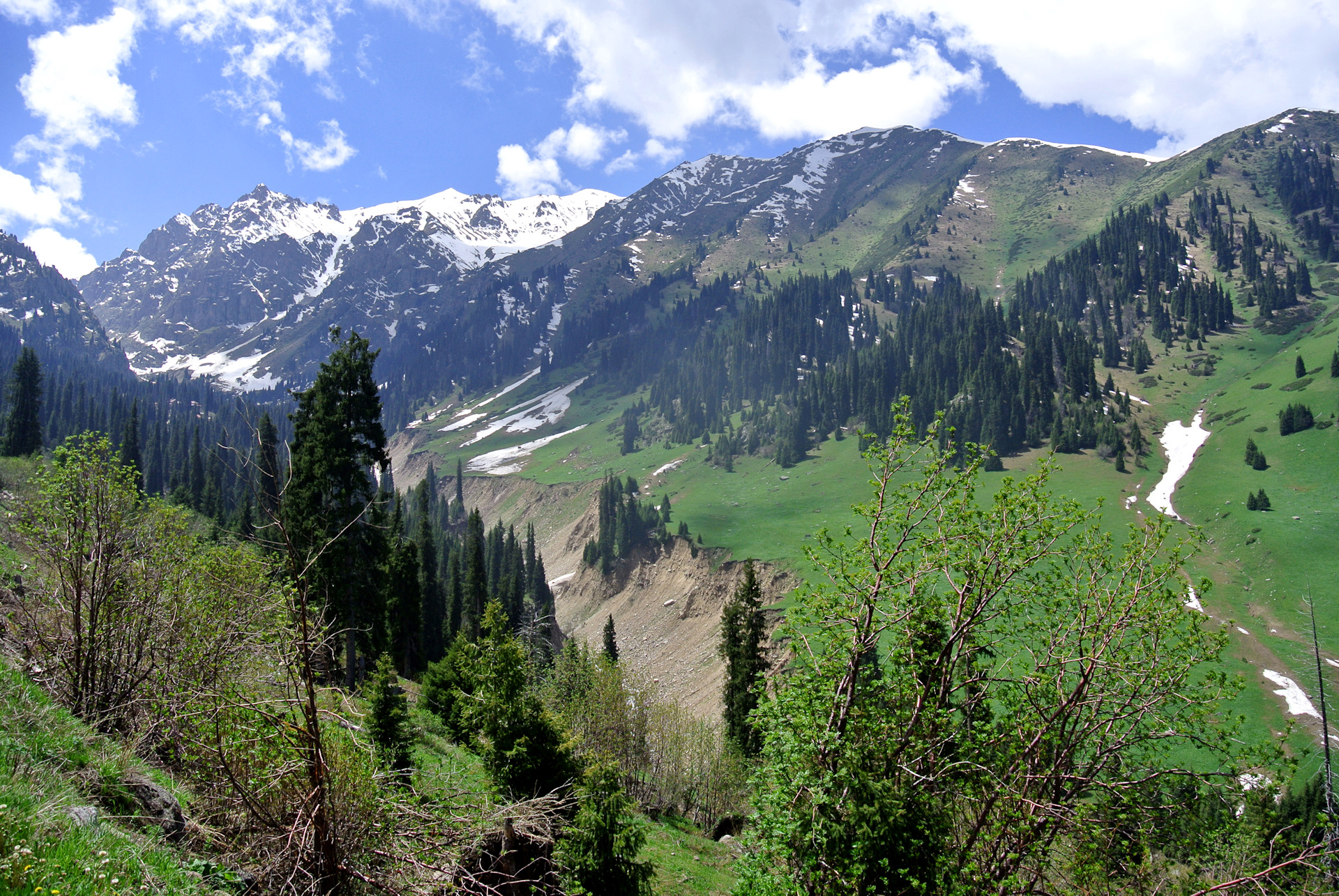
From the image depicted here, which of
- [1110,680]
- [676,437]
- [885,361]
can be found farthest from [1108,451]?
[1110,680]

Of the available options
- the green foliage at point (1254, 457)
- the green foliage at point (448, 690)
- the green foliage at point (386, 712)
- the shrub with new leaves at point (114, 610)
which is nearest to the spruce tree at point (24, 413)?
the green foliage at point (448, 690)

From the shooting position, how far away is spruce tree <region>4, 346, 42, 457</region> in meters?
80.4

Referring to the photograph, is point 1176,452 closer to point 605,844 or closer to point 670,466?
point 670,466

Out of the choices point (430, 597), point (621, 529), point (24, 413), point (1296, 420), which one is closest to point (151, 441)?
point (24, 413)

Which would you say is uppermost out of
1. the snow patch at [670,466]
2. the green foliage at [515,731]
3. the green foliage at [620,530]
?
the snow patch at [670,466]

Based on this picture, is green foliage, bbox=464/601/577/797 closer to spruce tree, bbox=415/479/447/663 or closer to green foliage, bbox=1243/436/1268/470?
spruce tree, bbox=415/479/447/663

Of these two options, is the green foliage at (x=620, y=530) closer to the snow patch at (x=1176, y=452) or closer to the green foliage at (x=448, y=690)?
the snow patch at (x=1176, y=452)

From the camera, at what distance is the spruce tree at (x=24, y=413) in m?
Result: 80.4

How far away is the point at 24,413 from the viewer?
83.1 meters

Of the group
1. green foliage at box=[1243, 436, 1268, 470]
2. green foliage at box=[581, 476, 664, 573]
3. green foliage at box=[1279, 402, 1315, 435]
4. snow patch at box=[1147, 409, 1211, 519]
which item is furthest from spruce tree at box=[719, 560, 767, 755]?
green foliage at box=[1279, 402, 1315, 435]

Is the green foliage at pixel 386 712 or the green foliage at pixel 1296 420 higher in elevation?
the green foliage at pixel 1296 420

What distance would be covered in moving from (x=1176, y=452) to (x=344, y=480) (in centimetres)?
13257

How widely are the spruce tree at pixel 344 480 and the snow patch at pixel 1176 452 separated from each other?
100.0 meters

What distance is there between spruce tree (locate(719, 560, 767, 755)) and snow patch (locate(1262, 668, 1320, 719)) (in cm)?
4005
